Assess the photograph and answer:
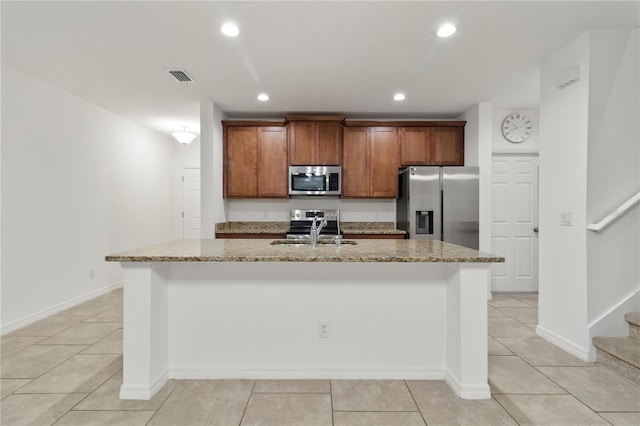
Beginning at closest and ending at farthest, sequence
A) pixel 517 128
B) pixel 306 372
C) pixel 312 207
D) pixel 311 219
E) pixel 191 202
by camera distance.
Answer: pixel 306 372, pixel 517 128, pixel 311 219, pixel 312 207, pixel 191 202

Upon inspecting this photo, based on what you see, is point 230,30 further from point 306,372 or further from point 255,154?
point 306,372

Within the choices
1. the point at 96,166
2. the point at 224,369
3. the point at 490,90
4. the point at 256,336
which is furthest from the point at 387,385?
the point at 96,166

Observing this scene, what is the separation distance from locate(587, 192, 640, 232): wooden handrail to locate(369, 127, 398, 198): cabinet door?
7.97ft

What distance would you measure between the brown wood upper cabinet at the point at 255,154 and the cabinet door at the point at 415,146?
1.69 metres

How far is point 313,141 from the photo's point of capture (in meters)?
4.57

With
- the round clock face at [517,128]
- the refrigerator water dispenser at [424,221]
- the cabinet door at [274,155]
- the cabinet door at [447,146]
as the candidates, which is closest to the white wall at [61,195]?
the cabinet door at [274,155]

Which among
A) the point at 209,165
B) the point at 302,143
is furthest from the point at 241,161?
the point at 302,143

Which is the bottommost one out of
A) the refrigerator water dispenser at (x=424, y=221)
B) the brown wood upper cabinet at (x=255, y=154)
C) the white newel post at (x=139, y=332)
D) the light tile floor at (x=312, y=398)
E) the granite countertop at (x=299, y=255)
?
the light tile floor at (x=312, y=398)

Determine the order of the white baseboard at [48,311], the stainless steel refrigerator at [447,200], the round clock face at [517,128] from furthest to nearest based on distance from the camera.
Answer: the round clock face at [517,128] < the stainless steel refrigerator at [447,200] < the white baseboard at [48,311]

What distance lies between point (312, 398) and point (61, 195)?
3690 mm

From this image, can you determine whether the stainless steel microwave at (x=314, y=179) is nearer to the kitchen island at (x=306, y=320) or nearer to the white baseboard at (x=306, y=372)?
the kitchen island at (x=306, y=320)

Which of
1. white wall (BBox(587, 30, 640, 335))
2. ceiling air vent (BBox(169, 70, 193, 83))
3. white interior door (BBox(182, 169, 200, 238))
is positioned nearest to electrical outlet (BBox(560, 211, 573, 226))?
white wall (BBox(587, 30, 640, 335))

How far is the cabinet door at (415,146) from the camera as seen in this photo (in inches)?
182

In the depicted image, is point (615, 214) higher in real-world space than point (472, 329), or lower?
higher
